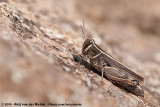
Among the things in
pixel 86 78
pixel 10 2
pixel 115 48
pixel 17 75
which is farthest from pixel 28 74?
pixel 115 48

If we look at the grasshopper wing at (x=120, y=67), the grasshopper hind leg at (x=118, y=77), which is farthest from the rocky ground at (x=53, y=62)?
the grasshopper wing at (x=120, y=67)

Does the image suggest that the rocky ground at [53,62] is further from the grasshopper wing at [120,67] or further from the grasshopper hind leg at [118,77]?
the grasshopper wing at [120,67]

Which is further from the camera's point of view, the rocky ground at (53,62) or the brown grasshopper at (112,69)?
the brown grasshopper at (112,69)

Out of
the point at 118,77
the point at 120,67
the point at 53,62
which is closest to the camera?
the point at 53,62

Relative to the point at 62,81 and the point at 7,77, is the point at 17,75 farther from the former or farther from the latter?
the point at 62,81

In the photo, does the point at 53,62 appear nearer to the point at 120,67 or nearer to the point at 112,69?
the point at 112,69

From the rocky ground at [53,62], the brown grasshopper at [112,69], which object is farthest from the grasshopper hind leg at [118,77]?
the rocky ground at [53,62]

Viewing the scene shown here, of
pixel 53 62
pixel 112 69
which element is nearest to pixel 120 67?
pixel 112 69
